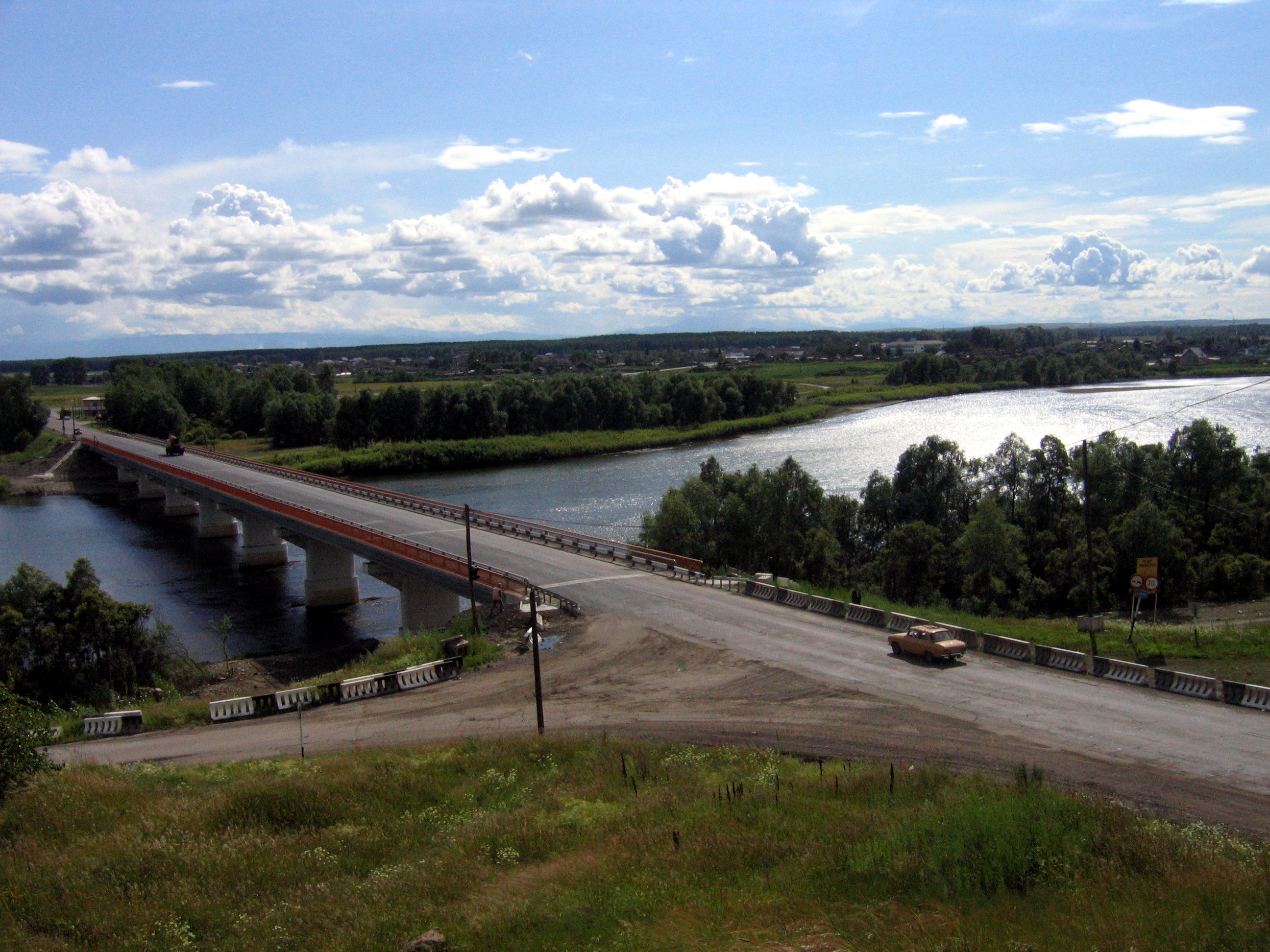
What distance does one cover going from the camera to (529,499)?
73625 millimetres

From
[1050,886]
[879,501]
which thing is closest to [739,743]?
[1050,886]

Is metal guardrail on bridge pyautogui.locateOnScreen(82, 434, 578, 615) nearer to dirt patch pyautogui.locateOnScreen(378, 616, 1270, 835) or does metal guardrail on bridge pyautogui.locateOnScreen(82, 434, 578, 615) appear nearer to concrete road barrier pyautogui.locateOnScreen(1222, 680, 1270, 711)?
dirt patch pyautogui.locateOnScreen(378, 616, 1270, 835)

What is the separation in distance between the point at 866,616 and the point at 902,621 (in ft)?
3.82

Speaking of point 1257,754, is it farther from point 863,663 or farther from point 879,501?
point 879,501

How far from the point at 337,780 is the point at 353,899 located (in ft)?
15.4

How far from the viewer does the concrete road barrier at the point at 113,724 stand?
2225 cm

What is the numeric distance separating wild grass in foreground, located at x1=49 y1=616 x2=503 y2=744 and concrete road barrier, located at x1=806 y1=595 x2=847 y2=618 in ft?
32.9

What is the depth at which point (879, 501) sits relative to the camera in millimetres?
53719

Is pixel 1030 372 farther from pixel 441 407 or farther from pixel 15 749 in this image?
pixel 15 749

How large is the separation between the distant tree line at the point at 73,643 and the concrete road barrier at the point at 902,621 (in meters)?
24.2

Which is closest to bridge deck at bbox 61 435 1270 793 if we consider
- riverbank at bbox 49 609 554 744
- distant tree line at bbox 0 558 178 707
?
riverbank at bbox 49 609 554 744

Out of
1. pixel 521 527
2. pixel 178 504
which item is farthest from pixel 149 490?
pixel 521 527

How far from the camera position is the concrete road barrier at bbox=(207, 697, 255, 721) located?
23.1 m

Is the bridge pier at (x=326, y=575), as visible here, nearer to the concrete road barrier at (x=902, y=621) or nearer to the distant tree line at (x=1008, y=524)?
the distant tree line at (x=1008, y=524)
